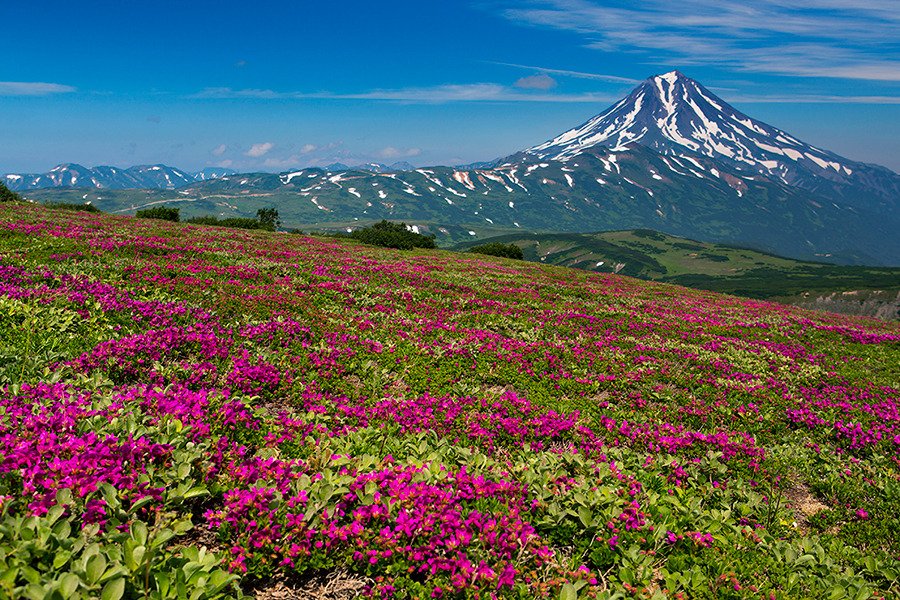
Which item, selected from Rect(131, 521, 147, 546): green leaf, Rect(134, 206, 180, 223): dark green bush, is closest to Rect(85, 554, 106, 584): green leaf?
Rect(131, 521, 147, 546): green leaf

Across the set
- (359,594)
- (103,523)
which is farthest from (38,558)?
(359,594)

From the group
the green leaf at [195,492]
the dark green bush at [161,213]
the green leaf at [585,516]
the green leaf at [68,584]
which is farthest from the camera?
the dark green bush at [161,213]

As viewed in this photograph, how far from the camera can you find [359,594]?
4727 millimetres

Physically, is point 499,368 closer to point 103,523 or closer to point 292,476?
point 292,476

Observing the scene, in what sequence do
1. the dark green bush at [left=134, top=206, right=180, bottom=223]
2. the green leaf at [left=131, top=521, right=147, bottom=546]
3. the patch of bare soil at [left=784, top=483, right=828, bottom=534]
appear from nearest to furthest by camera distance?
the green leaf at [left=131, top=521, right=147, bottom=546], the patch of bare soil at [left=784, top=483, right=828, bottom=534], the dark green bush at [left=134, top=206, right=180, bottom=223]

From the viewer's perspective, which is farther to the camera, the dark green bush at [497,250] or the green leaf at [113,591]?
the dark green bush at [497,250]

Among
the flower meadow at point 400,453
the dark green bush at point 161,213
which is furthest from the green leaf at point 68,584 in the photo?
the dark green bush at point 161,213

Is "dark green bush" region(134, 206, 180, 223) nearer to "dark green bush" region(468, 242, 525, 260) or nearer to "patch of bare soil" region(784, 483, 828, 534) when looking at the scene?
"dark green bush" region(468, 242, 525, 260)

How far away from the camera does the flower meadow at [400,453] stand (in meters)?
4.67

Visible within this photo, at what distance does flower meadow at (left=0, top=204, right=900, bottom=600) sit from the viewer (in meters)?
4.67

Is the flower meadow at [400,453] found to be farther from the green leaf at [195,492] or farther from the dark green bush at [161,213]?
the dark green bush at [161,213]

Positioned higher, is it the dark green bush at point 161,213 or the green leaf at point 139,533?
the dark green bush at point 161,213

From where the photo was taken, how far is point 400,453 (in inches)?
290

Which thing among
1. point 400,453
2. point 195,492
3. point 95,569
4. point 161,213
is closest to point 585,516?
point 400,453
